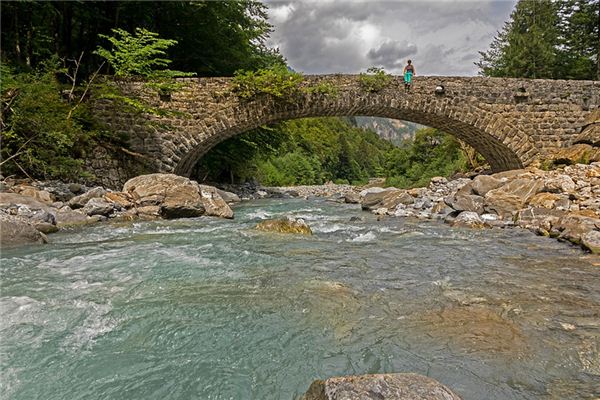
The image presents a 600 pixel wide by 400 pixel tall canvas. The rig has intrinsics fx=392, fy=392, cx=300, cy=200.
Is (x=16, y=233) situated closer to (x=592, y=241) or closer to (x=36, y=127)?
(x=36, y=127)

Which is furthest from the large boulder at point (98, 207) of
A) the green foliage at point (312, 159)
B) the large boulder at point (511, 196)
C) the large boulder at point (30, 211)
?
the large boulder at point (511, 196)

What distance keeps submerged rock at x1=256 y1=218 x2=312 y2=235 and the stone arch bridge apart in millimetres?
5506

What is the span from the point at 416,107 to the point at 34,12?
13418 mm

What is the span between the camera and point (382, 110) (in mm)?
13039

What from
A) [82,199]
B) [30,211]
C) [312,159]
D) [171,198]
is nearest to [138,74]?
[82,199]

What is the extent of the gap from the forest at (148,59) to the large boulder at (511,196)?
25.3 ft

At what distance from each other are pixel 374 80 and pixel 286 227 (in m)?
6.78

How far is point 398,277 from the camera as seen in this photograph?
460 cm

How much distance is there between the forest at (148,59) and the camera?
31.6ft

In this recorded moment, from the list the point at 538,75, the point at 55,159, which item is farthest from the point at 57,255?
the point at 538,75

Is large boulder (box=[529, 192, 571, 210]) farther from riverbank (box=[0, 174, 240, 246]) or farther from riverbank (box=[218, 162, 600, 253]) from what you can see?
riverbank (box=[0, 174, 240, 246])

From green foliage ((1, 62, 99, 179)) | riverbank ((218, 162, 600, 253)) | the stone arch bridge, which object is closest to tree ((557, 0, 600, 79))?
the stone arch bridge

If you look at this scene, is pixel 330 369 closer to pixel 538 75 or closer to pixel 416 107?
pixel 416 107

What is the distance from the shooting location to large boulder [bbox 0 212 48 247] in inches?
220
